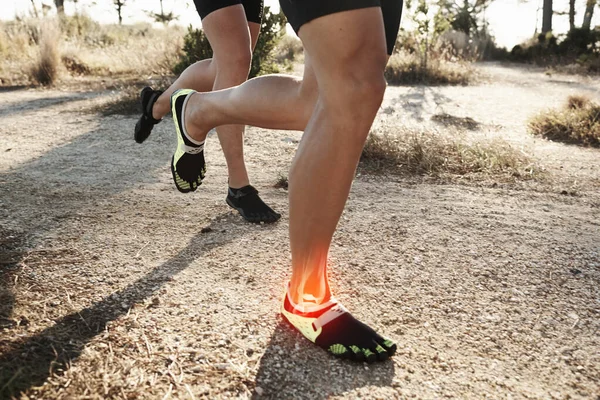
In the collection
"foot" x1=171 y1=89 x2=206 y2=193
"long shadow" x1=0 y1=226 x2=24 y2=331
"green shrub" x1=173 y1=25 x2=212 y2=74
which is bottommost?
"long shadow" x1=0 y1=226 x2=24 y2=331

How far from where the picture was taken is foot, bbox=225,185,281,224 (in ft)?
7.72

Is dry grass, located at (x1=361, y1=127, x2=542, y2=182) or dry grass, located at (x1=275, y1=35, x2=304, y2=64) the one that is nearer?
dry grass, located at (x1=361, y1=127, x2=542, y2=182)

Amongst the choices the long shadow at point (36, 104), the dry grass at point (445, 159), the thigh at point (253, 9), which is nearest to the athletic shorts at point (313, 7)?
the thigh at point (253, 9)

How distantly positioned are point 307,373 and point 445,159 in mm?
2343

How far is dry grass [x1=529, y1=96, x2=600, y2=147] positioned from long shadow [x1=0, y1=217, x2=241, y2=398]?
12.2ft

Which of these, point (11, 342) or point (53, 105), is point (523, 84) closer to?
point (53, 105)

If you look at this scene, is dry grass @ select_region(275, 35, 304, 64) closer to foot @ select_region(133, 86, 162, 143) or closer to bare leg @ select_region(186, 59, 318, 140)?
foot @ select_region(133, 86, 162, 143)

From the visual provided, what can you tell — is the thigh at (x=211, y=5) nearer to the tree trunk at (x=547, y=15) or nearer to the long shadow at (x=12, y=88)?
the long shadow at (x=12, y=88)

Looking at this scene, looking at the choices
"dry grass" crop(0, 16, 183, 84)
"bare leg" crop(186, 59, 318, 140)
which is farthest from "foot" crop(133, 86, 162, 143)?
"dry grass" crop(0, 16, 183, 84)

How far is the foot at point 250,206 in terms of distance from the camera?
2.35m

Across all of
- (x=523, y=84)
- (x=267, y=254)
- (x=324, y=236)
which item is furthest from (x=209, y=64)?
(x=523, y=84)

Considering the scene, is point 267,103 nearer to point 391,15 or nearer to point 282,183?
point 391,15

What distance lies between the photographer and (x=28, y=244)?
77.9 inches

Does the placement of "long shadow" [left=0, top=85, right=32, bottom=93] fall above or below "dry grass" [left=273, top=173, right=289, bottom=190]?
above
